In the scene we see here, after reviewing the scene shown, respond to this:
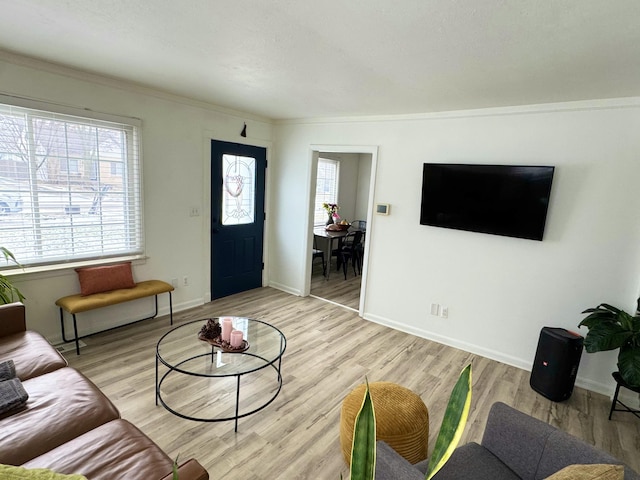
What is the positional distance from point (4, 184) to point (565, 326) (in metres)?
4.83

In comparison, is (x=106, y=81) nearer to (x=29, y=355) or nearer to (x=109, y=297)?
(x=109, y=297)

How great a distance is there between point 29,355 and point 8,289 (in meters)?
1.04

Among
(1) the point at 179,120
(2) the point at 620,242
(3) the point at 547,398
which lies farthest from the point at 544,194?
(1) the point at 179,120

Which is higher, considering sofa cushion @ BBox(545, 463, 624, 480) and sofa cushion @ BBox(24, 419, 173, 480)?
sofa cushion @ BBox(545, 463, 624, 480)

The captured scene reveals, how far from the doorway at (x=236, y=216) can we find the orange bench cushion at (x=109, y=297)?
0.94 metres

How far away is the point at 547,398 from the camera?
2746 millimetres

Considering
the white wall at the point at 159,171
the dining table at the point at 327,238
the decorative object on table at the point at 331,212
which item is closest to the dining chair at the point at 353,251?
the dining table at the point at 327,238

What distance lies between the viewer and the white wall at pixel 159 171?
2.86 m

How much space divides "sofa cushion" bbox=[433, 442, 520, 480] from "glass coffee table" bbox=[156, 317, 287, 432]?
1203mm

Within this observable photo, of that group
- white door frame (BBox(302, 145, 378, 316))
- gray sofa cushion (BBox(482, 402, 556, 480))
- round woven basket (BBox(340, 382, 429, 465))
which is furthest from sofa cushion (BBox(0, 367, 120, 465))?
white door frame (BBox(302, 145, 378, 316))

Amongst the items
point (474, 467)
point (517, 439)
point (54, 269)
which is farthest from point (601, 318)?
point (54, 269)

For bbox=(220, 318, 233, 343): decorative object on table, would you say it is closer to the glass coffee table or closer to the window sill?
the glass coffee table

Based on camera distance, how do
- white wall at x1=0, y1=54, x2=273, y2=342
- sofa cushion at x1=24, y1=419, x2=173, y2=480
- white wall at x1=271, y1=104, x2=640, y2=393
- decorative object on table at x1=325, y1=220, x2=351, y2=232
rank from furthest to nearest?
1. decorative object on table at x1=325, y1=220, x2=351, y2=232
2. white wall at x1=0, y1=54, x2=273, y2=342
3. white wall at x1=271, y1=104, x2=640, y2=393
4. sofa cushion at x1=24, y1=419, x2=173, y2=480

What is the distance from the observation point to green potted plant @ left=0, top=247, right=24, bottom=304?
256 centimetres
